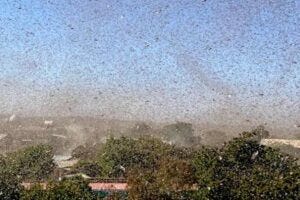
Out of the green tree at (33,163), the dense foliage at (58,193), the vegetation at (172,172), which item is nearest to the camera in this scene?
the dense foliage at (58,193)

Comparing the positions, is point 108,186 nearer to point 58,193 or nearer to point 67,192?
point 67,192

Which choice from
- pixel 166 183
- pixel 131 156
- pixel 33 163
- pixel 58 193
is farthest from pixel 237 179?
pixel 33 163

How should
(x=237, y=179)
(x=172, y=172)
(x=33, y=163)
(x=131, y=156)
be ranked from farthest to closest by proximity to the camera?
(x=131, y=156)
(x=33, y=163)
(x=172, y=172)
(x=237, y=179)

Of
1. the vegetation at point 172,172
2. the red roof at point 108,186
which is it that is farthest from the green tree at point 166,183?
the red roof at point 108,186

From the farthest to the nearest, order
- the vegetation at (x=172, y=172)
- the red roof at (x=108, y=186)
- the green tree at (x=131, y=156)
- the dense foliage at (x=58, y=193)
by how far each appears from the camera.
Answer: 1. the green tree at (x=131, y=156)
2. the red roof at (x=108, y=186)
3. the vegetation at (x=172, y=172)
4. the dense foliage at (x=58, y=193)

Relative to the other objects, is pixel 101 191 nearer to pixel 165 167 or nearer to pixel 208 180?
pixel 165 167

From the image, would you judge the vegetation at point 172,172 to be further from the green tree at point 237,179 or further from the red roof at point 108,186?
the red roof at point 108,186

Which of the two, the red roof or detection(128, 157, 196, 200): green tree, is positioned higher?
detection(128, 157, 196, 200): green tree

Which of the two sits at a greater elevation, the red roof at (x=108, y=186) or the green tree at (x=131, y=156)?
the green tree at (x=131, y=156)

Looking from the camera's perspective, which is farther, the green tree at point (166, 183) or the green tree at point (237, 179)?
the green tree at point (166, 183)

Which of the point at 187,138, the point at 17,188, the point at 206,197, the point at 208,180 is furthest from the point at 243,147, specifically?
the point at 187,138

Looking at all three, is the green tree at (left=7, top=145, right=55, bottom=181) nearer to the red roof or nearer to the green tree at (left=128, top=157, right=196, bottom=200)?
the red roof

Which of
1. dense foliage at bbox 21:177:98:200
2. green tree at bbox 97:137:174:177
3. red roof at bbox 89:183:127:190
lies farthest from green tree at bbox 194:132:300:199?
green tree at bbox 97:137:174:177
